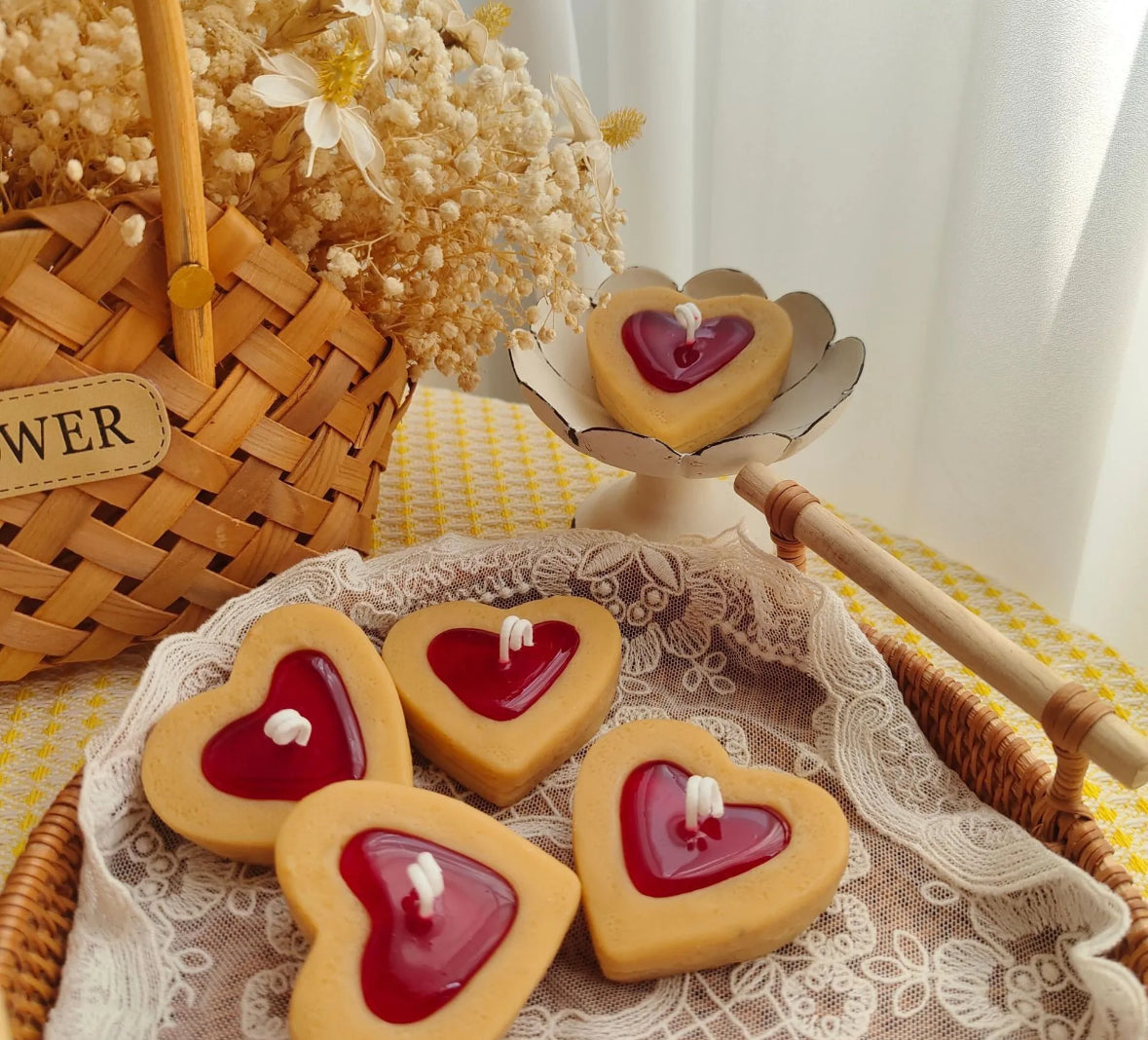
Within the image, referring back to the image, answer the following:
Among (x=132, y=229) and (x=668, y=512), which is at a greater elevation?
(x=132, y=229)

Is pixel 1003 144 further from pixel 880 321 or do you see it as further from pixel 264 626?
pixel 264 626

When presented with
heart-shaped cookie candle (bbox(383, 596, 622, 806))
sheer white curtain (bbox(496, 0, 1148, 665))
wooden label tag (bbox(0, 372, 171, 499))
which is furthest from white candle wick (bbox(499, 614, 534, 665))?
sheer white curtain (bbox(496, 0, 1148, 665))

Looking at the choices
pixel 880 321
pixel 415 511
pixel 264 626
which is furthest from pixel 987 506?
pixel 264 626

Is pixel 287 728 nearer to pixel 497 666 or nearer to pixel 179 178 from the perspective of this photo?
pixel 497 666

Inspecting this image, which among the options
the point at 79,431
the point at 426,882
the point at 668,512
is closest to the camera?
the point at 426,882

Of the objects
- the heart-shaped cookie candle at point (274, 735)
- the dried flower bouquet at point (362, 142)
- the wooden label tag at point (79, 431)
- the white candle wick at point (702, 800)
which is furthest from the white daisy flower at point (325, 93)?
the white candle wick at point (702, 800)

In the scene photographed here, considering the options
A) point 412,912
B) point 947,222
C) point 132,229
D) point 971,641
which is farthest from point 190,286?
point 947,222

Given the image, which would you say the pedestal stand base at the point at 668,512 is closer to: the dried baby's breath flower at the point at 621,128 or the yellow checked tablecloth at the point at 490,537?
the yellow checked tablecloth at the point at 490,537
